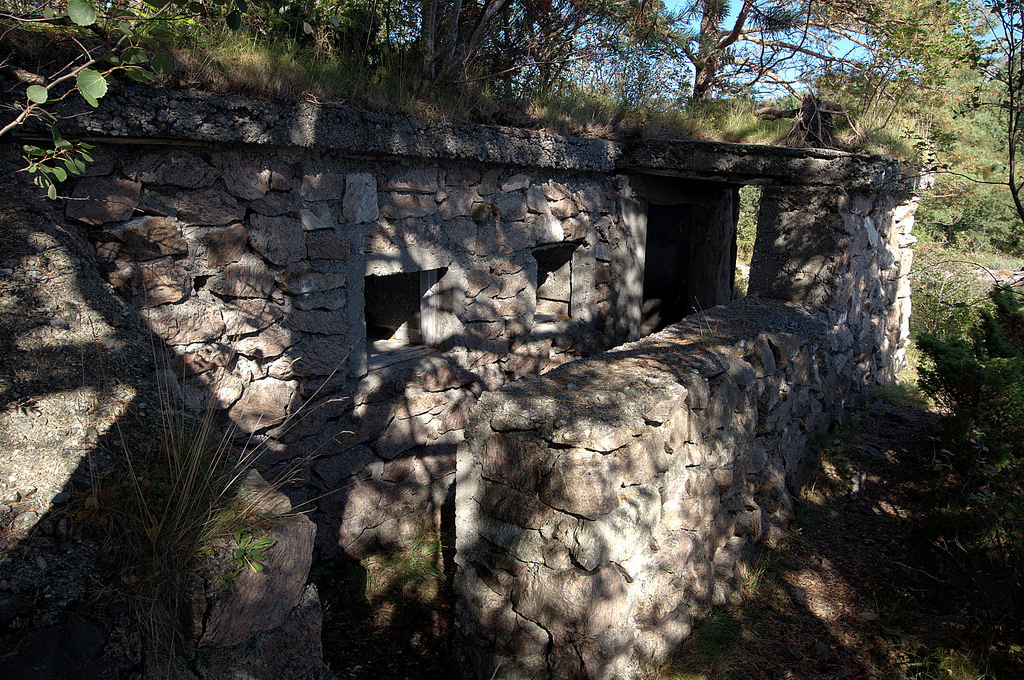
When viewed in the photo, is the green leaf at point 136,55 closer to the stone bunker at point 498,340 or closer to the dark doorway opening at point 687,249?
the stone bunker at point 498,340

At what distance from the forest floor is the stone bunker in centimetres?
21

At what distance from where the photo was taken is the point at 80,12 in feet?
→ 5.89

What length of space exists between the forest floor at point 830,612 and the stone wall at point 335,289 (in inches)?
22.5

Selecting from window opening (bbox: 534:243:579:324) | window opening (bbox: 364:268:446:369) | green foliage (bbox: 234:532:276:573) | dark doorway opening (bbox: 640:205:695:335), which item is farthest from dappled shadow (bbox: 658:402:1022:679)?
dark doorway opening (bbox: 640:205:695:335)

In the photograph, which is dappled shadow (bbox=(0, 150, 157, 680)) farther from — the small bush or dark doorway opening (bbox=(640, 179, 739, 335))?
dark doorway opening (bbox=(640, 179, 739, 335))

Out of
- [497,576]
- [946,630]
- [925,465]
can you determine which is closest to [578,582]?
[497,576]

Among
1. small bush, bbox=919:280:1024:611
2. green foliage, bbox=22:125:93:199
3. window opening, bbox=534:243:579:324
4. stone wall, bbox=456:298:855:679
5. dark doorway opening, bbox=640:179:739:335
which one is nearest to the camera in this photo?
green foliage, bbox=22:125:93:199

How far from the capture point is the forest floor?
9.35 ft

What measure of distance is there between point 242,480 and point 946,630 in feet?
10.4

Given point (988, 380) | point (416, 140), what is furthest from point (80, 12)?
point (988, 380)

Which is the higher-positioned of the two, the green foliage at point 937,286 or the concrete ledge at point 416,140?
the concrete ledge at point 416,140

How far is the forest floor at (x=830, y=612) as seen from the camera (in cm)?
285

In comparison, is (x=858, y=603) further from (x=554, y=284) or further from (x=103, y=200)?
(x=103, y=200)

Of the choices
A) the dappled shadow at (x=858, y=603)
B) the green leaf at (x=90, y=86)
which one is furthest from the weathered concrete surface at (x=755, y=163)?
the green leaf at (x=90, y=86)
